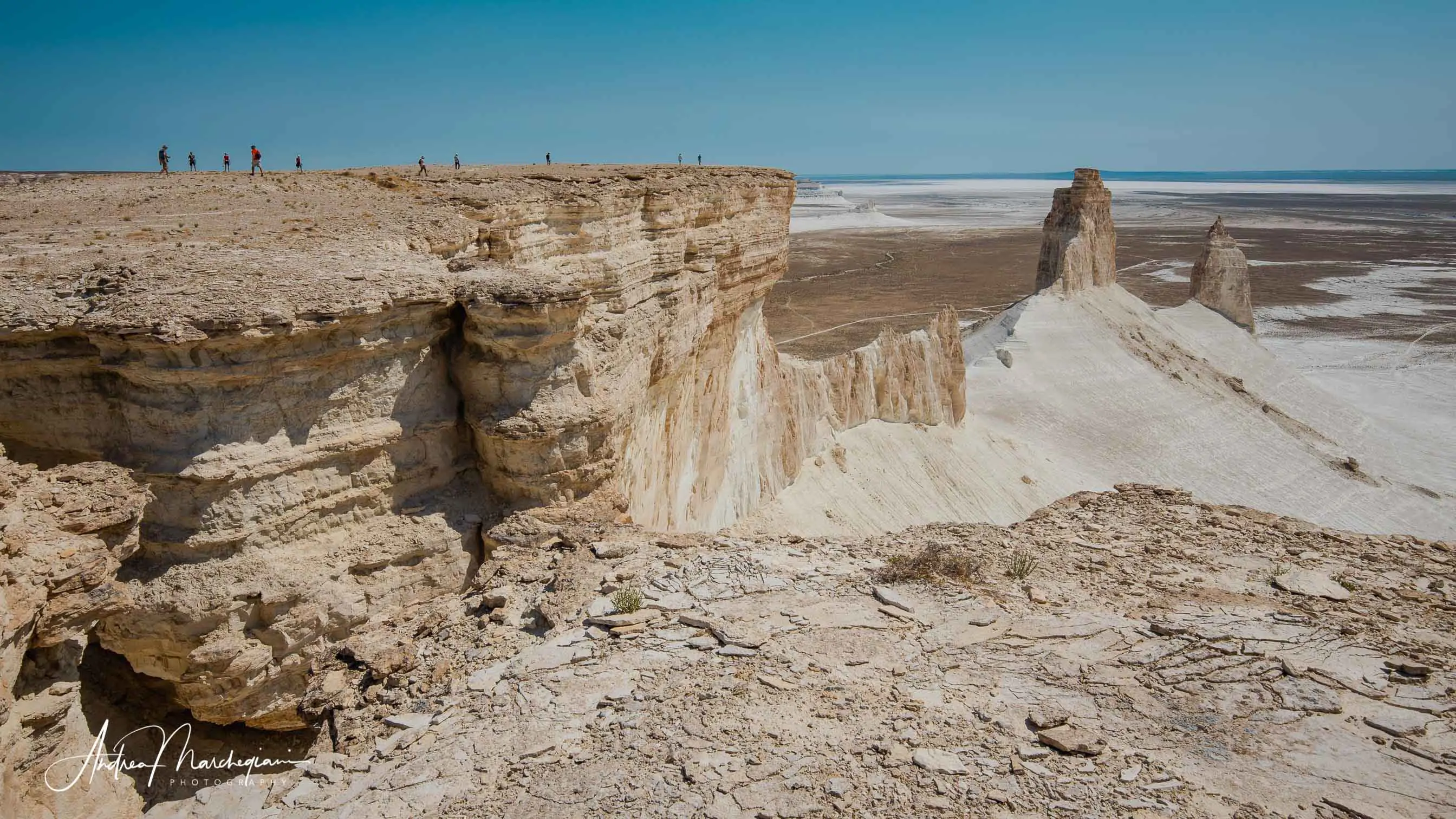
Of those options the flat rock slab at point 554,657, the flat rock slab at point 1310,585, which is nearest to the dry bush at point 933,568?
the flat rock slab at point 1310,585

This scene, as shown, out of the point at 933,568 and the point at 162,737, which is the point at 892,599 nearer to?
the point at 933,568

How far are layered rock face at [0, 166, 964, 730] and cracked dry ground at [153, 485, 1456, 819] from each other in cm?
92

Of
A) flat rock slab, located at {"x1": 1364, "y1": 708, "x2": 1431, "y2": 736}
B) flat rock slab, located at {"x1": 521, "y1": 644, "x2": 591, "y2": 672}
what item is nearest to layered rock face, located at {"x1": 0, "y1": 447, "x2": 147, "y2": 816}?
flat rock slab, located at {"x1": 521, "y1": 644, "x2": 591, "y2": 672}

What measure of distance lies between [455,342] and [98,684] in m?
4.37

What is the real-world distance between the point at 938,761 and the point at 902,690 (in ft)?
2.36

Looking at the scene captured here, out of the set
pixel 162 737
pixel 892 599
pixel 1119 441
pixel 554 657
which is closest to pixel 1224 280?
pixel 1119 441

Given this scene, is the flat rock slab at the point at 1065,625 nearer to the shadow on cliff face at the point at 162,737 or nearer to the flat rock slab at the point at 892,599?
the flat rock slab at the point at 892,599

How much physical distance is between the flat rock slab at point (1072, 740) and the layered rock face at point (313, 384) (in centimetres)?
462

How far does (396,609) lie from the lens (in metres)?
7.71

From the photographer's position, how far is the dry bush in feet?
23.5

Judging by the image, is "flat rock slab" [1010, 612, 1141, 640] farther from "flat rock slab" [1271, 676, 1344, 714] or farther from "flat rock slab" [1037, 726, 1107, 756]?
"flat rock slab" [1037, 726, 1107, 756]

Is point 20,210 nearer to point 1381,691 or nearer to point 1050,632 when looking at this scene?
point 1050,632

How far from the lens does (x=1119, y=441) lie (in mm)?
28969

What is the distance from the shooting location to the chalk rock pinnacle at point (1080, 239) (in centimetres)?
3559
